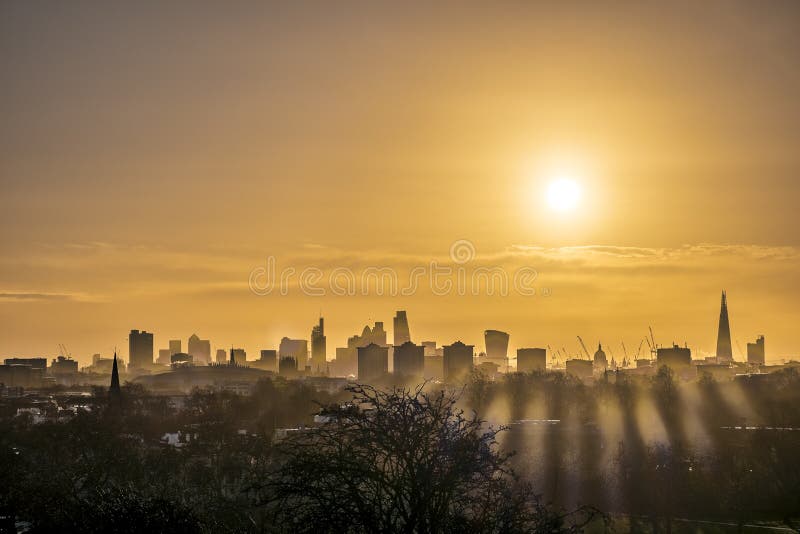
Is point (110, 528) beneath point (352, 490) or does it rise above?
beneath

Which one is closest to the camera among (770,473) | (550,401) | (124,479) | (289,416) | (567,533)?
(567,533)

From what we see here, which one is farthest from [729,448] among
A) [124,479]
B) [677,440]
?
[124,479]

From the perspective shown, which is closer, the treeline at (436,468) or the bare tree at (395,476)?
the bare tree at (395,476)

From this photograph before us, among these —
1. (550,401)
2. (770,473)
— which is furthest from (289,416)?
(770,473)

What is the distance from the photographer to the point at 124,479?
80375 mm

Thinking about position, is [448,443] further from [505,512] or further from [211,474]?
[211,474]

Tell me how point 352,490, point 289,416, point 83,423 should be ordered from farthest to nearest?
1. point 289,416
2. point 83,423
3. point 352,490

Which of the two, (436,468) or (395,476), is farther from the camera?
(436,468)

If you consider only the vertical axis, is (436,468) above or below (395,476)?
above

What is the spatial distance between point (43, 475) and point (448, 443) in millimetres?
62259

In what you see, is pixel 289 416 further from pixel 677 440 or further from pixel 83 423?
pixel 677 440

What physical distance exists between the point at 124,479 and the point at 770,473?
61857 mm

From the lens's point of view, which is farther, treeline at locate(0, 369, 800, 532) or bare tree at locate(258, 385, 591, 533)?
treeline at locate(0, 369, 800, 532)

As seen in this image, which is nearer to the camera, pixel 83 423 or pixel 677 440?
pixel 677 440
